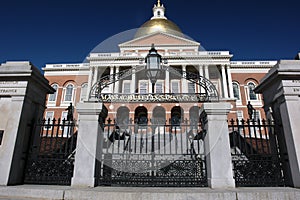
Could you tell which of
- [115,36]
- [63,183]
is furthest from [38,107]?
[115,36]

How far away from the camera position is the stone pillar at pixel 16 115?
179 inches

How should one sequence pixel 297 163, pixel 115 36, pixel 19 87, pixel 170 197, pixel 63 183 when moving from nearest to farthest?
1. pixel 170 197
2. pixel 297 163
3. pixel 63 183
4. pixel 19 87
5. pixel 115 36

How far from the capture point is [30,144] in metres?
5.09

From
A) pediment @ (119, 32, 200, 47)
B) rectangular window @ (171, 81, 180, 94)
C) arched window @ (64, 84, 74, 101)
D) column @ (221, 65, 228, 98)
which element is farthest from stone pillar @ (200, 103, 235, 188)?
arched window @ (64, 84, 74, 101)

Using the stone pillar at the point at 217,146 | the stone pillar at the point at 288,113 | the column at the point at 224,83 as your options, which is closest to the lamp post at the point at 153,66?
the stone pillar at the point at 217,146

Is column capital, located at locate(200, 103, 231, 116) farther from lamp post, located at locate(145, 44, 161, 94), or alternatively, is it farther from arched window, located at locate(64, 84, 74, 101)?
arched window, located at locate(64, 84, 74, 101)

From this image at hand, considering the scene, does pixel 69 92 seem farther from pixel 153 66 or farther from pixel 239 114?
pixel 153 66

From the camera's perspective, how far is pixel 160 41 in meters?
38.6

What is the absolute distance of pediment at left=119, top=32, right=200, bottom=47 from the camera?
3788cm

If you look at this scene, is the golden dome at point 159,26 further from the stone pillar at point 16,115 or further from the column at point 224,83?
the stone pillar at point 16,115

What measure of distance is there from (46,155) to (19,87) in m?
1.77

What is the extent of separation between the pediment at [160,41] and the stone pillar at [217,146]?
3418 centimetres

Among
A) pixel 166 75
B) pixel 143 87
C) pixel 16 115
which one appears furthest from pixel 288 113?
pixel 143 87

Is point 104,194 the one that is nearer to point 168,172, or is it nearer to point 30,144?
point 168,172
